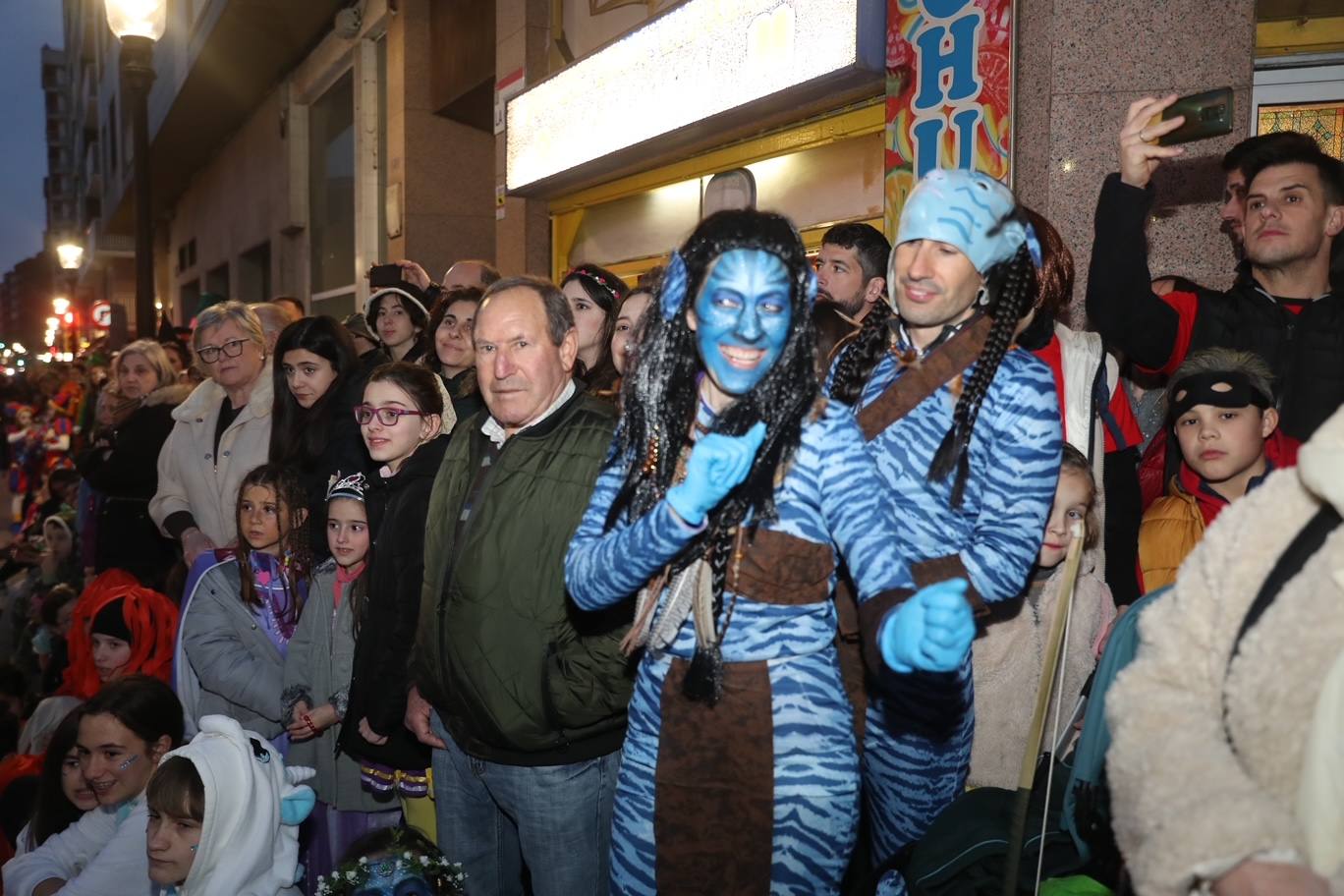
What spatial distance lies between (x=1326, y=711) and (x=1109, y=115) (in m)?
3.50

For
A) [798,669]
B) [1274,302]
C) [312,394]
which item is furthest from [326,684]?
[1274,302]

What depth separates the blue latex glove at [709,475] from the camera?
6.01 feet

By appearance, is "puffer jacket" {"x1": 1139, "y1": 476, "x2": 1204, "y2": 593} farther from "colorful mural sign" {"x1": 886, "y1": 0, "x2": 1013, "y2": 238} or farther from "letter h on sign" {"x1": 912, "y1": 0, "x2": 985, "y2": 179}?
"letter h on sign" {"x1": 912, "y1": 0, "x2": 985, "y2": 179}

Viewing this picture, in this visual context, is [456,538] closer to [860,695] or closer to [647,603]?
[647,603]

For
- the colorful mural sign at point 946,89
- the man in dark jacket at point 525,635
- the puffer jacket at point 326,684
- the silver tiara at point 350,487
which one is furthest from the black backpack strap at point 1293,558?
the colorful mural sign at point 946,89

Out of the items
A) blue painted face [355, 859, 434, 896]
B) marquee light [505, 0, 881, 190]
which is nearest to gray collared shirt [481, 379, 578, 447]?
blue painted face [355, 859, 434, 896]

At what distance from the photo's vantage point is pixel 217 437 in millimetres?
4969

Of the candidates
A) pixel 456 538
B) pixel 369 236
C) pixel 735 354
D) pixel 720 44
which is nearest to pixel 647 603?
pixel 735 354

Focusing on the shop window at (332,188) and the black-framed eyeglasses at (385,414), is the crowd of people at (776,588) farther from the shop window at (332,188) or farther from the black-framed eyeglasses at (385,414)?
the shop window at (332,188)

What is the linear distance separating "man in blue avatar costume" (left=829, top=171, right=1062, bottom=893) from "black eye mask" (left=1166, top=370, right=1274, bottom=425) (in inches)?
34.4

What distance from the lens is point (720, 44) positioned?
20.3 ft

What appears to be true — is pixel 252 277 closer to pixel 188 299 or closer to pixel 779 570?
pixel 188 299

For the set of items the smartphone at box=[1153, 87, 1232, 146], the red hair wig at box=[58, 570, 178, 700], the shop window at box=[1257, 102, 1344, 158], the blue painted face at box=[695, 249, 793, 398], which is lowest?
the red hair wig at box=[58, 570, 178, 700]

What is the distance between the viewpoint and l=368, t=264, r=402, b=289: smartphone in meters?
5.97
